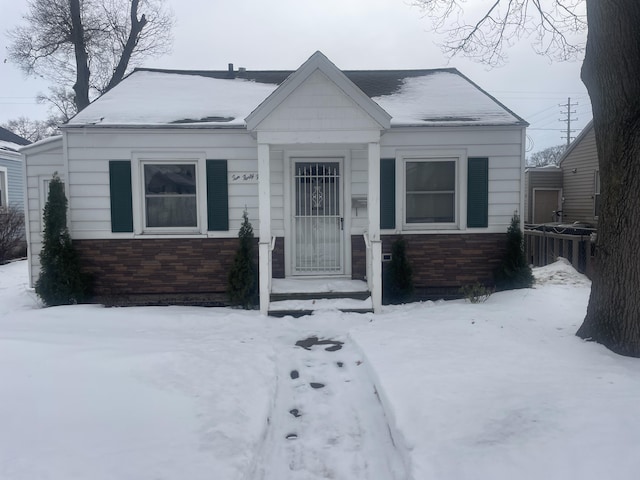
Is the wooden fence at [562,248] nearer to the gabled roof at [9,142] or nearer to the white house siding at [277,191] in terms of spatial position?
the white house siding at [277,191]

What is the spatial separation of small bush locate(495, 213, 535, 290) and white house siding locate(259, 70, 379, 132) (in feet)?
10.4

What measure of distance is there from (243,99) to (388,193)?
3.45 metres

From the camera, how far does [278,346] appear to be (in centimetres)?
597

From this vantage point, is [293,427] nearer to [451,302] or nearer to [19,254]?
[451,302]

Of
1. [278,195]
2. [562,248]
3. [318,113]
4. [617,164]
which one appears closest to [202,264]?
[278,195]

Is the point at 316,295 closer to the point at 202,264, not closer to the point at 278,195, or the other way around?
the point at 278,195

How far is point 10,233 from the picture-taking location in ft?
45.7

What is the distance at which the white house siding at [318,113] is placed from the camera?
722 cm

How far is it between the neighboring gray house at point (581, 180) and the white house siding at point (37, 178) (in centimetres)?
1735

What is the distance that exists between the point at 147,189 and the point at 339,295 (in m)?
3.87

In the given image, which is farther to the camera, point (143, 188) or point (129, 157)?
point (143, 188)

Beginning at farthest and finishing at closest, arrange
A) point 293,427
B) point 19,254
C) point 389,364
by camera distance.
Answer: point 19,254, point 389,364, point 293,427

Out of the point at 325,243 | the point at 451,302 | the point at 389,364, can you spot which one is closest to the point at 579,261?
the point at 451,302

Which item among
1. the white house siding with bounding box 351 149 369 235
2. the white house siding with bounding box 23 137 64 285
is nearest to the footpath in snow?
the white house siding with bounding box 351 149 369 235
